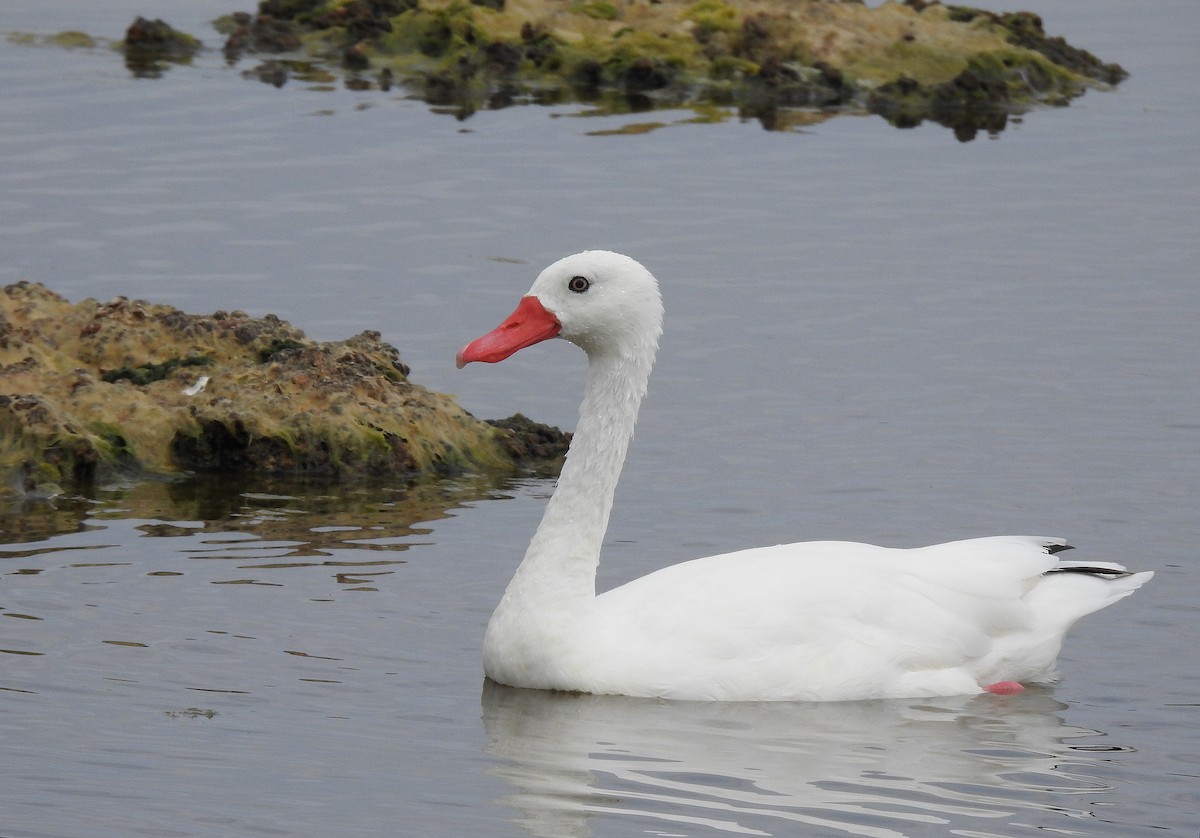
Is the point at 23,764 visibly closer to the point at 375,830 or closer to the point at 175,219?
the point at 375,830

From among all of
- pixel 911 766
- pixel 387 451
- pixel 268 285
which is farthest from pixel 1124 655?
pixel 268 285

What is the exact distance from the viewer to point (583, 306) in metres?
9.72

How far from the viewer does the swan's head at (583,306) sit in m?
9.68

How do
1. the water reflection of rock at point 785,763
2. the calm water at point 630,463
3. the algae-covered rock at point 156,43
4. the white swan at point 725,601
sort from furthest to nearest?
the algae-covered rock at point 156,43 < the white swan at point 725,601 < the calm water at point 630,463 < the water reflection of rock at point 785,763

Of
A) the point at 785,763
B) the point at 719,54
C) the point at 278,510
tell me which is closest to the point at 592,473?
the point at 785,763

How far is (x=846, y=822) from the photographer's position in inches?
309

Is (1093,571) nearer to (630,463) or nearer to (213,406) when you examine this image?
(630,463)

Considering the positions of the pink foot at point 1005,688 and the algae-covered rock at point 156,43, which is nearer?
the pink foot at point 1005,688

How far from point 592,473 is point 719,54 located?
1807cm

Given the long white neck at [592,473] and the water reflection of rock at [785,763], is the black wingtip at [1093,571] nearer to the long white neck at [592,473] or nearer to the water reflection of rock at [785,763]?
the water reflection of rock at [785,763]

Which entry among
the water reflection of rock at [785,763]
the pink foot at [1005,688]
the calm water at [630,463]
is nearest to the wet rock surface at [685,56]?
the calm water at [630,463]

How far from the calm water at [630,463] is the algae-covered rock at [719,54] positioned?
48.3 inches

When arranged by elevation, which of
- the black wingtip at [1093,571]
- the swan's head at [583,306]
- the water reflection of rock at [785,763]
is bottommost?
the water reflection of rock at [785,763]

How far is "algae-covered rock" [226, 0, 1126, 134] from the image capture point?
2597cm
